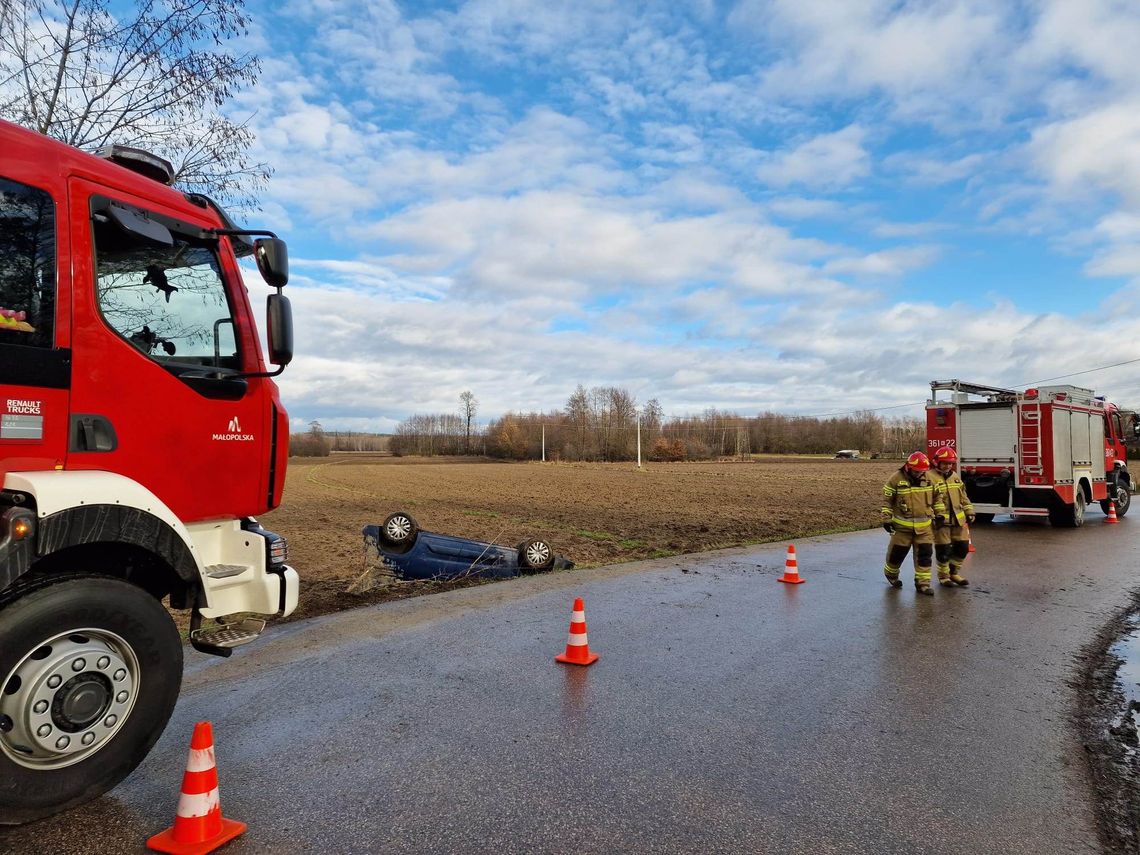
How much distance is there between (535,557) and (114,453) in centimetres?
651

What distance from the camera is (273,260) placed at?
3824 millimetres

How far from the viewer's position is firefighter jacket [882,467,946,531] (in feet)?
27.7

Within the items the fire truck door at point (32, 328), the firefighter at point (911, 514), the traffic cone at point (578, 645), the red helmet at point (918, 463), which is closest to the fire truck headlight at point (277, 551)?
the fire truck door at point (32, 328)

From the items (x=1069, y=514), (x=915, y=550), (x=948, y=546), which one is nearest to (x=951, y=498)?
(x=948, y=546)

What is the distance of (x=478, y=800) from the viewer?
10.7ft

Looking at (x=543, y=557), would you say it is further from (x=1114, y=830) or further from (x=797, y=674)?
(x=1114, y=830)

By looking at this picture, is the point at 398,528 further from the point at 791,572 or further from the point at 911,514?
the point at 911,514

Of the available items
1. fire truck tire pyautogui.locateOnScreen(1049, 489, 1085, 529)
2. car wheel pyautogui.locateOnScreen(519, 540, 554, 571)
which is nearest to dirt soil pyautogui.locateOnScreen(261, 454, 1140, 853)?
car wheel pyautogui.locateOnScreen(519, 540, 554, 571)

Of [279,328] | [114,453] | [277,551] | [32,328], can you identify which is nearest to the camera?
[32,328]

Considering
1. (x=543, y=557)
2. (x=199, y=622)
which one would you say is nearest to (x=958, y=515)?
(x=543, y=557)

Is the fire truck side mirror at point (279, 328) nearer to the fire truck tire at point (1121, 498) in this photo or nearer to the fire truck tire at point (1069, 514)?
the fire truck tire at point (1069, 514)

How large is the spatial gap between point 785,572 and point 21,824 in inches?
310

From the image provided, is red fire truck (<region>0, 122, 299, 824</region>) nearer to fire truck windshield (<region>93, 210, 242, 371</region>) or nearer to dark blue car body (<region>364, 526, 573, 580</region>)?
fire truck windshield (<region>93, 210, 242, 371</region>)

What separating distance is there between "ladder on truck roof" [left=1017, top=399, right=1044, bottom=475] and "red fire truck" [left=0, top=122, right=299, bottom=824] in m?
15.1
